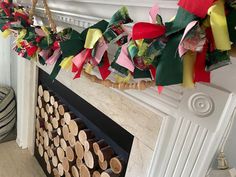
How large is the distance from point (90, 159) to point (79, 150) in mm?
112

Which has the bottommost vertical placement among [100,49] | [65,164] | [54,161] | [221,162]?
[54,161]

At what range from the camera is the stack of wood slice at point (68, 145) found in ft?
3.61

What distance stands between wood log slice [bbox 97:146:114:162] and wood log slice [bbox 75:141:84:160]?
0.60 ft

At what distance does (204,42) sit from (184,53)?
4 centimetres

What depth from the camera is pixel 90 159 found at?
1187mm

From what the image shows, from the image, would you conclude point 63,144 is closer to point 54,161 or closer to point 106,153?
point 54,161

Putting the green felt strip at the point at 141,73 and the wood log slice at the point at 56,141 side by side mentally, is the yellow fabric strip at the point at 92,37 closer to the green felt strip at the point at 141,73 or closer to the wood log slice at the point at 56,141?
the green felt strip at the point at 141,73

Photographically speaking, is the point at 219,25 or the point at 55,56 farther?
the point at 55,56

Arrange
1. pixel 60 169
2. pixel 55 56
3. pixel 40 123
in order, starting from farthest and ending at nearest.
→ pixel 40 123
pixel 60 169
pixel 55 56

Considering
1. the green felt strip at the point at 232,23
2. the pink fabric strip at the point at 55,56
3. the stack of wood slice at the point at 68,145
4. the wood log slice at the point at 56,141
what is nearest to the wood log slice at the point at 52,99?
the stack of wood slice at the point at 68,145

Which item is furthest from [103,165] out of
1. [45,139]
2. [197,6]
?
[197,6]

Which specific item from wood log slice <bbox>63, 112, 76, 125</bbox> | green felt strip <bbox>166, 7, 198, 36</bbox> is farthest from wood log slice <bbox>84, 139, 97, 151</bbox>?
green felt strip <bbox>166, 7, 198, 36</bbox>

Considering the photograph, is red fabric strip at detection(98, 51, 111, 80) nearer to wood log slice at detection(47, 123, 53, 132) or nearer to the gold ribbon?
the gold ribbon

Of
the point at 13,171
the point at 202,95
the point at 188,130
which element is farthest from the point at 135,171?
the point at 13,171
